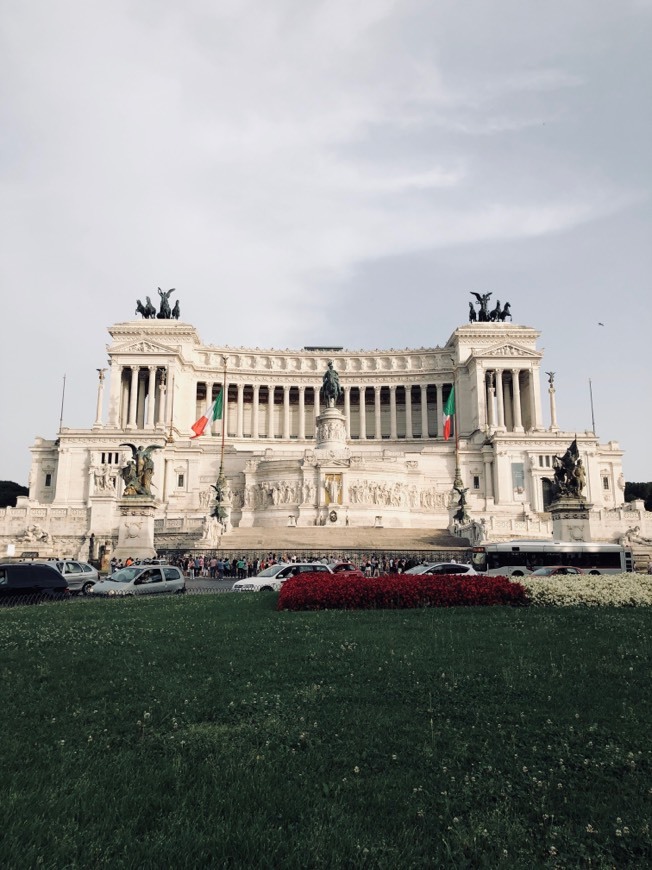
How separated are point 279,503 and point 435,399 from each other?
49.6 meters

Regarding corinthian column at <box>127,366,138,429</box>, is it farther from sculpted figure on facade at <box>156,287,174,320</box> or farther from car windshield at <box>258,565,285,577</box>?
car windshield at <box>258,565,285,577</box>

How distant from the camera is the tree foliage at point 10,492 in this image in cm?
9719

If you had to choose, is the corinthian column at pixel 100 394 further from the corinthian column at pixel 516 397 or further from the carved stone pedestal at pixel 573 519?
the carved stone pedestal at pixel 573 519

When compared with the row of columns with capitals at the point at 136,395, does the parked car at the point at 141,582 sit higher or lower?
lower

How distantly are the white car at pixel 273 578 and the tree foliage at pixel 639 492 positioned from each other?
290 ft

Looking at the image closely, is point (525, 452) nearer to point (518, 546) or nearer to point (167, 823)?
point (518, 546)

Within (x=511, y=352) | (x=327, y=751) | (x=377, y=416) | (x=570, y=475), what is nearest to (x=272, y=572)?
(x=570, y=475)

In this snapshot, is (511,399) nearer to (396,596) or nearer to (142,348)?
(142,348)

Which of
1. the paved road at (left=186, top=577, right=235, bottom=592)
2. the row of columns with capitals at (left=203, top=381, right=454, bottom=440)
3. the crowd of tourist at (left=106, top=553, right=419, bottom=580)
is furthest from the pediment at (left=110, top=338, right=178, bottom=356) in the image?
the paved road at (left=186, top=577, right=235, bottom=592)

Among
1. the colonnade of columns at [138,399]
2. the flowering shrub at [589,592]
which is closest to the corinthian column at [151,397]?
the colonnade of columns at [138,399]

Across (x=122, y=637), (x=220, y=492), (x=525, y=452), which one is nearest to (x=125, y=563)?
(x=220, y=492)

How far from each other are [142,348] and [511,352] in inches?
2149

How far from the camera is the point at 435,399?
110688 millimetres

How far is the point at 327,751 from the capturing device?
6848mm
